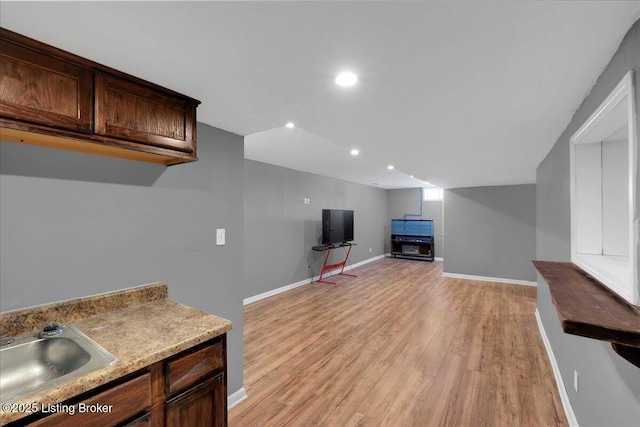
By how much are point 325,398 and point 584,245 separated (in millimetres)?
2115

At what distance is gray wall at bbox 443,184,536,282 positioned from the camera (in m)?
6.00

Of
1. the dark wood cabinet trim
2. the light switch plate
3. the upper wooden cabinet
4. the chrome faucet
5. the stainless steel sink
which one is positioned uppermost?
the dark wood cabinet trim

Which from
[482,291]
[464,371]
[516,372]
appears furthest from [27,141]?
[482,291]

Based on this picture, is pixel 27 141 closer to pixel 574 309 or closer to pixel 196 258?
pixel 196 258

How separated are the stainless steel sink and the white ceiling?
1.25m

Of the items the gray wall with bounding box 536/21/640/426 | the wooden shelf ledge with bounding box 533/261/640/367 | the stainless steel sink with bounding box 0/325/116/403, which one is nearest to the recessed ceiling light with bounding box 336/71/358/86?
the gray wall with bounding box 536/21/640/426

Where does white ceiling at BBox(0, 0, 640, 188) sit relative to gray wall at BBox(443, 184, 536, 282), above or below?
above

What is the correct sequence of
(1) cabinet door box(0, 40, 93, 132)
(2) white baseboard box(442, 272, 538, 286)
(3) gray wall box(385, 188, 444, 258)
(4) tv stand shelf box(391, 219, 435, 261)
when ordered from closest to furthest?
(1) cabinet door box(0, 40, 93, 132) < (2) white baseboard box(442, 272, 538, 286) < (4) tv stand shelf box(391, 219, 435, 261) < (3) gray wall box(385, 188, 444, 258)

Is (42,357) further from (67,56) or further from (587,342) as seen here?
(587,342)

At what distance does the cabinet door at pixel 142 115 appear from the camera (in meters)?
1.33

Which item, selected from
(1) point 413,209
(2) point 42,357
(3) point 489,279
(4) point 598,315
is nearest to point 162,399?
(2) point 42,357

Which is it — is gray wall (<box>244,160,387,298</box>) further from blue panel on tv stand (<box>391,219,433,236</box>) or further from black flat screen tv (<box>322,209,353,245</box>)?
blue panel on tv stand (<box>391,219,433,236</box>)

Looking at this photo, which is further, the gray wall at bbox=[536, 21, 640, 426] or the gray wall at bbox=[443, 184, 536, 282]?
the gray wall at bbox=[443, 184, 536, 282]

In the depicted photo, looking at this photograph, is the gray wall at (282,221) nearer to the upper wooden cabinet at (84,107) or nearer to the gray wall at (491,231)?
the gray wall at (491,231)
